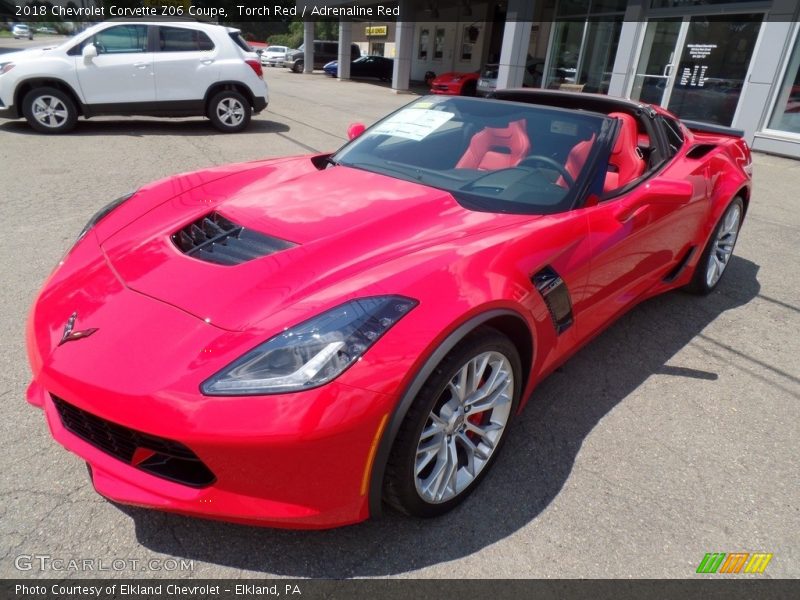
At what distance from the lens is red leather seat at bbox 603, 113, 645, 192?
2863mm

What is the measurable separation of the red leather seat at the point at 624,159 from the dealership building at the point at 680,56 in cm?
926

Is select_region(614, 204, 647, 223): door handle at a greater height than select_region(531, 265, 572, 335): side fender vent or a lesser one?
greater

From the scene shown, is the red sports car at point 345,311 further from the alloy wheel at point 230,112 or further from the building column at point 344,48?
the building column at point 344,48

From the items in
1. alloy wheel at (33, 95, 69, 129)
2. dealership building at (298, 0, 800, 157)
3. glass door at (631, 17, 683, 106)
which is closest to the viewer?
alloy wheel at (33, 95, 69, 129)

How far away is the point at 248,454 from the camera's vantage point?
1541 mm

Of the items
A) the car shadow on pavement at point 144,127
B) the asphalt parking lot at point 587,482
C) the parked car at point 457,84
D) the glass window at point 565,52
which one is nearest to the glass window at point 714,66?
the glass window at point 565,52

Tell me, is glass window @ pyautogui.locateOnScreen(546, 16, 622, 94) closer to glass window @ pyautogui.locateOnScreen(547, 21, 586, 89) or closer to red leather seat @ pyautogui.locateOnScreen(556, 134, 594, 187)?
glass window @ pyautogui.locateOnScreen(547, 21, 586, 89)

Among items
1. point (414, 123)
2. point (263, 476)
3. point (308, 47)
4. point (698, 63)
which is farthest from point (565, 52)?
point (308, 47)

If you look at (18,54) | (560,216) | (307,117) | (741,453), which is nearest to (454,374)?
(560,216)

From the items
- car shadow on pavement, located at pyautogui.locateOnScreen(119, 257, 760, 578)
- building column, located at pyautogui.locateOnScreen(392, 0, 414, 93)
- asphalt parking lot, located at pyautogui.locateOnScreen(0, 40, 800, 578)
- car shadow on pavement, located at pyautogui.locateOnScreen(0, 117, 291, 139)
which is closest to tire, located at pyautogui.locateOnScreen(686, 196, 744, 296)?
asphalt parking lot, located at pyautogui.locateOnScreen(0, 40, 800, 578)

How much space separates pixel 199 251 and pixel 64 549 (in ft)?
3.60

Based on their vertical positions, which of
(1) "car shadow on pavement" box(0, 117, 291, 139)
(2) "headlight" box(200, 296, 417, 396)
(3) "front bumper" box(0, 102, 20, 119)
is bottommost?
(1) "car shadow on pavement" box(0, 117, 291, 139)

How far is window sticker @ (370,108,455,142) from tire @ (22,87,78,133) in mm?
7254

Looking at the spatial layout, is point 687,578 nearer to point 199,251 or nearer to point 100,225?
point 199,251
